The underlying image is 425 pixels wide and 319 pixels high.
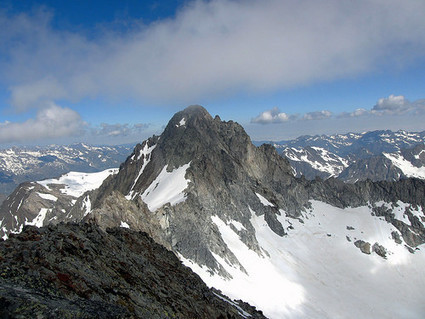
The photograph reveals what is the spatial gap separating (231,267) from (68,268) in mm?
63257

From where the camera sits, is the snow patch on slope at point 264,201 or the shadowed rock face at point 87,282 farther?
the snow patch on slope at point 264,201

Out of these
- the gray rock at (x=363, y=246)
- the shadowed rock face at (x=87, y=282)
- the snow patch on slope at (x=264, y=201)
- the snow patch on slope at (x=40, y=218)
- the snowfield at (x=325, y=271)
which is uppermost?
the snow patch on slope at (x=264, y=201)

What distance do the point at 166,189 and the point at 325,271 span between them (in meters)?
66.9

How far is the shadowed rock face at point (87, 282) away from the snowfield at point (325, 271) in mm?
31344

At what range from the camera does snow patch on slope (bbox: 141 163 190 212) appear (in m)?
94.7

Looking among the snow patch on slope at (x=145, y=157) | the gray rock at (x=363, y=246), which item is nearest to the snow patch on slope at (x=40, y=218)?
the snow patch on slope at (x=145, y=157)

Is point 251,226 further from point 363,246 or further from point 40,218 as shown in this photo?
point 40,218

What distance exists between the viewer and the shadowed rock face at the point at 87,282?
33.8 ft

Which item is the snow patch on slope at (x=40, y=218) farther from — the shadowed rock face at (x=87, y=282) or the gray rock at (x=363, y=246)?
the shadowed rock face at (x=87, y=282)

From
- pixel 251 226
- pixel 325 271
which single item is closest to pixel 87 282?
pixel 251 226

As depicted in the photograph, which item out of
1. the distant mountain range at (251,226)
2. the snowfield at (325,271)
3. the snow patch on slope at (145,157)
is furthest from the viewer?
the snow patch on slope at (145,157)

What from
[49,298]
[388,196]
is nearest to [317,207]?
[388,196]

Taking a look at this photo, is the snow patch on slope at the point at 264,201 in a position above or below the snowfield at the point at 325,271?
above

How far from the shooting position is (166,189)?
10525 centimetres
